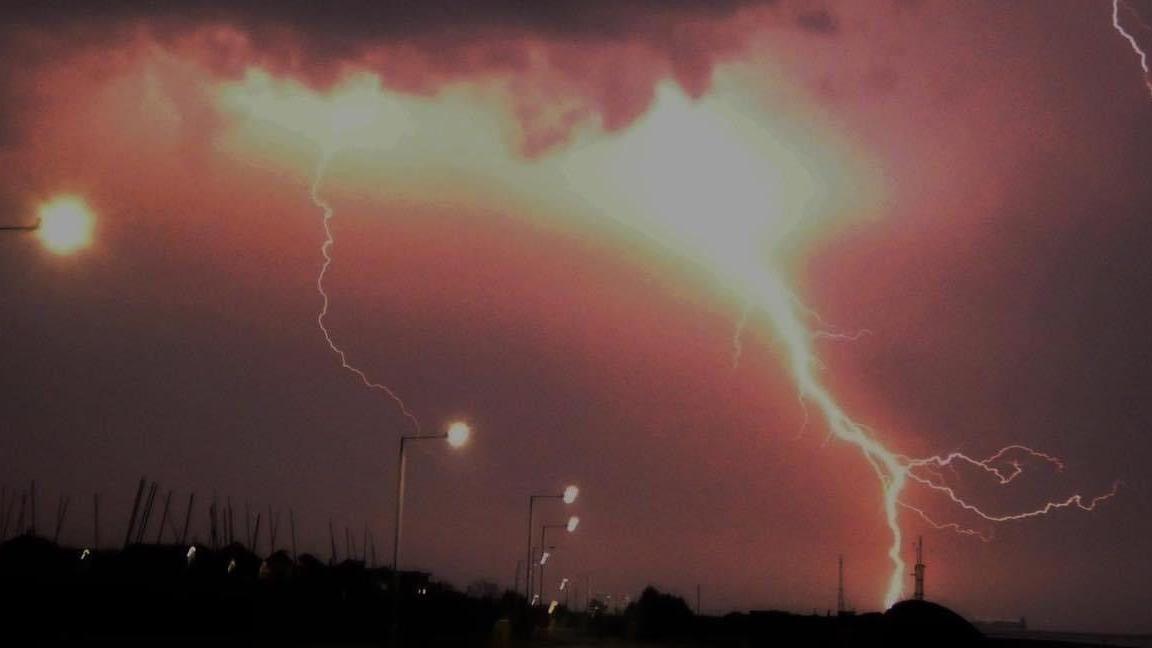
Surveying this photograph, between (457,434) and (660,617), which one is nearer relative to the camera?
(457,434)

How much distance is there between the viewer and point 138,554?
2282 inches

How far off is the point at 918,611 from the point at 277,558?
123 feet

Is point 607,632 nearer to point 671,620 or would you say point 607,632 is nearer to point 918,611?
point 671,620

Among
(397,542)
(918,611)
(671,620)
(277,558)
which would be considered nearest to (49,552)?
(277,558)

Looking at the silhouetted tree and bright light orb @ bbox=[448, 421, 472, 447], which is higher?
bright light orb @ bbox=[448, 421, 472, 447]

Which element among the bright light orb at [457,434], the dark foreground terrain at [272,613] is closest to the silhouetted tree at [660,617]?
the dark foreground terrain at [272,613]

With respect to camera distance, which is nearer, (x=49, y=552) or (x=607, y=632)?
(x=49, y=552)

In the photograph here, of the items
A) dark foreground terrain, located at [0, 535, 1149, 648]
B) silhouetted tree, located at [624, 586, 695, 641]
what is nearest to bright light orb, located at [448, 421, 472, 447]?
dark foreground terrain, located at [0, 535, 1149, 648]

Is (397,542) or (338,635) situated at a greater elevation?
(397,542)

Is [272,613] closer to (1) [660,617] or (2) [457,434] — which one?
(2) [457,434]

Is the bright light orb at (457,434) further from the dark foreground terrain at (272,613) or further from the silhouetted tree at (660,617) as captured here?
the silhouetted tree at (660,617)

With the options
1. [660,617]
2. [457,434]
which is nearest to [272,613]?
[457,434]

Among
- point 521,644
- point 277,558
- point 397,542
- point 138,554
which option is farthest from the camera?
point 277,558

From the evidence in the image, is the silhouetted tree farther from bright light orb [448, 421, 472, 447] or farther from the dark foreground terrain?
bright light orb [448, 421, 472, 447]
